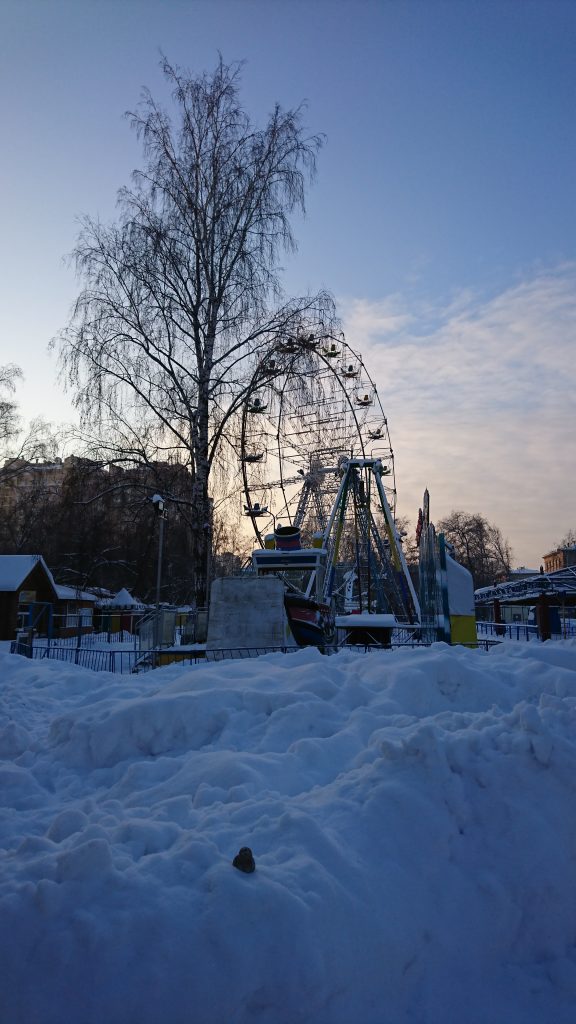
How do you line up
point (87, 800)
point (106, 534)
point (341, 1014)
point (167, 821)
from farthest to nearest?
1. point (106, 534)
2. point (87, 800)
3. point (167, 821)
4. point (341, 1014)

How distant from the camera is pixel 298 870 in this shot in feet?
9.47

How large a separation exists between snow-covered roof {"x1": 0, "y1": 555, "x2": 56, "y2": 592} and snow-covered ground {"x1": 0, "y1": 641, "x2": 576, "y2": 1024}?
2174cm

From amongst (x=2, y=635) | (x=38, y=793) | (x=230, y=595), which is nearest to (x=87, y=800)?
(x=38, y=793)

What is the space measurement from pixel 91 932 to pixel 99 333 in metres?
14.5

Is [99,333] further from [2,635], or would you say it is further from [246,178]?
[2,635]

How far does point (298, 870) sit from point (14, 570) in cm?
2545

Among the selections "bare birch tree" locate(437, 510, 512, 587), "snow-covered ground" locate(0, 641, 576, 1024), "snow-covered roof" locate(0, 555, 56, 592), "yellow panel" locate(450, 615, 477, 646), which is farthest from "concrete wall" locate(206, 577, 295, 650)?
"bare birch tree" locate(437, 510, 512, 587)

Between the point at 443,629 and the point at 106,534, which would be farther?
the point at 106,534

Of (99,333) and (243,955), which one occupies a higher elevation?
(99,333)

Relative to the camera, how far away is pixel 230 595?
11.4 meters

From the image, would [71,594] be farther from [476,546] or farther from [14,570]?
[476,546]

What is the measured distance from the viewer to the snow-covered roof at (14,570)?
82.3 feet

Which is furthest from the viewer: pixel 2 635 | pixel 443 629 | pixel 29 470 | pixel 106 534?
pixel 106 534

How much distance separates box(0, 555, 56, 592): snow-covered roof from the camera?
82.3ft
